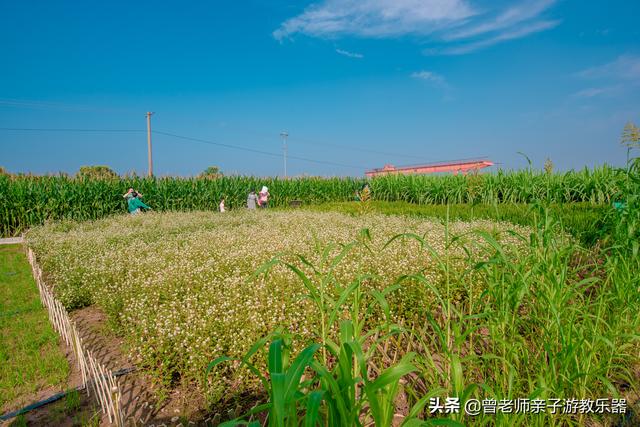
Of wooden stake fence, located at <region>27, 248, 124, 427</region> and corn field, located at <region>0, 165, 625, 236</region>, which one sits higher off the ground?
corn field, located at <region>0, 165, 625, 236</region>

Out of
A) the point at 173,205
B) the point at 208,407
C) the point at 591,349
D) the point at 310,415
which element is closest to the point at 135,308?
the point at 208,407

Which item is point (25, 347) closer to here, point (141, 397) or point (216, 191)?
point (141, 397)

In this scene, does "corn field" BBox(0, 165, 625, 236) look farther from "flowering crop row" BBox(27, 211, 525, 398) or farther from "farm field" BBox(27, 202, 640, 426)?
"farm field" BBox(27, 202, 640, 426)

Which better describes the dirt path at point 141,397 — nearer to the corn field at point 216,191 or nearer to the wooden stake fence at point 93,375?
the wooden stake fence at point 93,375

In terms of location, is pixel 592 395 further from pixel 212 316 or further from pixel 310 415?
pixel 212 316

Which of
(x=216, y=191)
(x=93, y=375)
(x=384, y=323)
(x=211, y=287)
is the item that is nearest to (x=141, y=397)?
(x=93, y=375)

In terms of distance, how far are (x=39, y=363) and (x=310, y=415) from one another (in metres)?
4.80

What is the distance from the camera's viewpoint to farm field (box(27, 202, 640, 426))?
2.13 metres

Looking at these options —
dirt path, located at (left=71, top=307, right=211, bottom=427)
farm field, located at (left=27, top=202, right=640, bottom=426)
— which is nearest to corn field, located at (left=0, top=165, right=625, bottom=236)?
farm field, located at (left=27, top=202, right=640, bottom=426)

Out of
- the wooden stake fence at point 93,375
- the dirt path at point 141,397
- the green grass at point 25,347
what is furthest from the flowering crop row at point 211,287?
the green grass at point 25,347

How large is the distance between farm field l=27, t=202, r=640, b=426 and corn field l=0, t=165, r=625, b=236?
8.48 meters

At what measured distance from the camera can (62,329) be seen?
206 inches

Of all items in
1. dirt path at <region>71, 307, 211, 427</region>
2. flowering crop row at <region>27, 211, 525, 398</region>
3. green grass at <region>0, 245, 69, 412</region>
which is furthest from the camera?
green grass at <region>0, 245, 69, 412</region>

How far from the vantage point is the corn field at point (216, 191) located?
17359 millimetres
